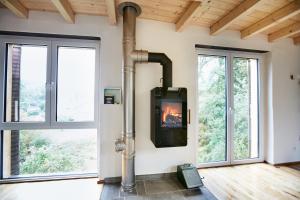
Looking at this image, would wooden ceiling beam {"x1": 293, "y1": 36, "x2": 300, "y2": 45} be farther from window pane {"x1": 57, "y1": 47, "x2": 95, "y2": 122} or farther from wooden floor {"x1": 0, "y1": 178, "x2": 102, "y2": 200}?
wooden floor {"x1": 0, "y1": 178, "x2": 102, "y2": 200}

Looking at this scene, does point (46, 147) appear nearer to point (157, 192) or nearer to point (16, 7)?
point (157, 192)

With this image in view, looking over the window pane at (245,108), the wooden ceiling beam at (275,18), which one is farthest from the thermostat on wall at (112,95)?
the wooden ceiling beam at (275,18)

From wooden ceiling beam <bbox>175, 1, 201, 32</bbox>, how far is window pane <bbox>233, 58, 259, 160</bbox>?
134 cm

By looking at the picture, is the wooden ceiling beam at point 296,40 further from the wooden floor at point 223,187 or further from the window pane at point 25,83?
the window pane at point 25,83

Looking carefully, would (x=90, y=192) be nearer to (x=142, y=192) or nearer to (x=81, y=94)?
(x=142, y=192)

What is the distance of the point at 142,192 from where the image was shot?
6.93 feet

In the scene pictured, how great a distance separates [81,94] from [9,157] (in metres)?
1.38

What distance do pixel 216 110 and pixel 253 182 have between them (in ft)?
4.01

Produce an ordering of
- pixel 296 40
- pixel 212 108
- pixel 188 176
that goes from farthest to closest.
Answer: pixel 296 40
pixel 212 108
pixel 188 176

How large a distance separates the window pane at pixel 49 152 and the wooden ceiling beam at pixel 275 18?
120 inches

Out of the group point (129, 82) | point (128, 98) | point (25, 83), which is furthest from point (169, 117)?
point (25, 83)

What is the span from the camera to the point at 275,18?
234 centimetres

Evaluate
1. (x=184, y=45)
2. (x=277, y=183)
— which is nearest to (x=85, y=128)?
(x=184, y=45)

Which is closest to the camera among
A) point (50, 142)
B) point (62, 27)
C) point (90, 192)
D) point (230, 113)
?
point (90, 192)
